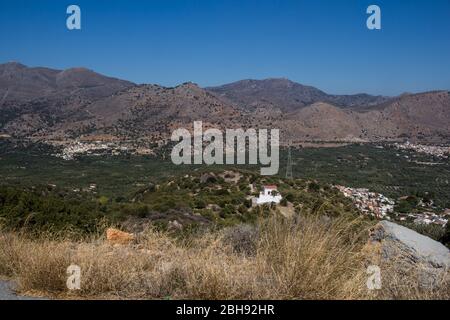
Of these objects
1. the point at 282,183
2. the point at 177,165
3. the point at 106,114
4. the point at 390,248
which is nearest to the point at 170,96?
Result: the point at 106,114

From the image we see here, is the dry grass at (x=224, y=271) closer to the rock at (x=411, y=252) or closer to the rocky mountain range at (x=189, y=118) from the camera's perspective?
the rock at (x=411, y=252)

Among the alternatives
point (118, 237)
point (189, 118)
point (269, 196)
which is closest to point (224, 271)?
point (118, 237)

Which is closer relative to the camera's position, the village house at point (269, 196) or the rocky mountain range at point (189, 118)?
the village house at point (269, 196)

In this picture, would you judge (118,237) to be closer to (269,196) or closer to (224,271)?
(224,271)

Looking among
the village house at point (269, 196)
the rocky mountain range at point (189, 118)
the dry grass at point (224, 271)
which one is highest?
the rocky mountain range at point (189, 118)

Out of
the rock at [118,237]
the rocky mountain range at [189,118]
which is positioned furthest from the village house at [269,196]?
the rocky mountain range at [189,118]
